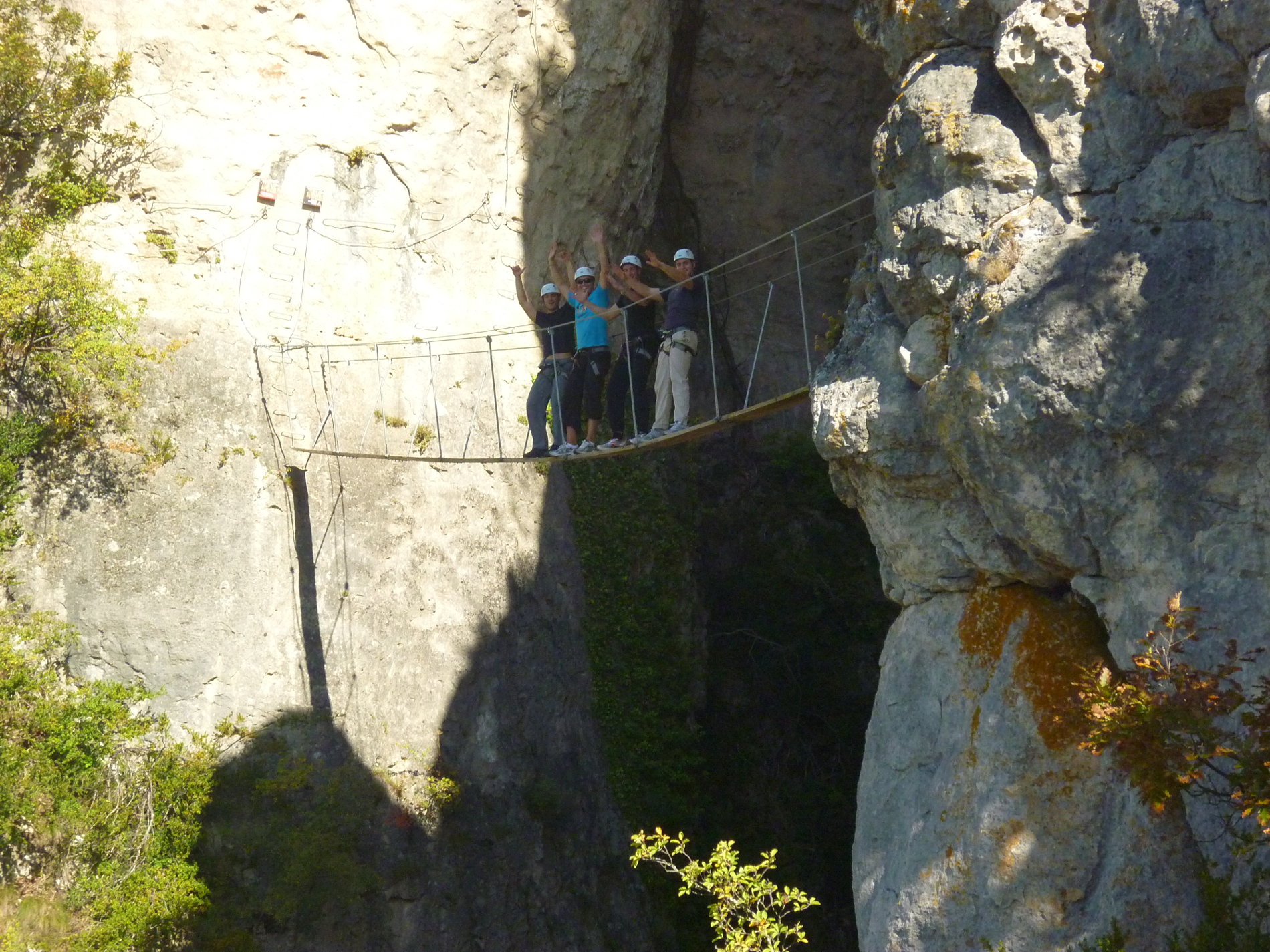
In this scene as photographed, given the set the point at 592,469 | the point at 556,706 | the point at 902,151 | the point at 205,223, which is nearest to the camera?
the point at 902,151

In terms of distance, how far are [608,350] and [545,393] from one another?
48 cm

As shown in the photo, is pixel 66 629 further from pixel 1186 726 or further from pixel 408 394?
pixel 1186 726

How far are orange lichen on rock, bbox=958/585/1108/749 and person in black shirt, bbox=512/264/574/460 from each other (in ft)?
9.50

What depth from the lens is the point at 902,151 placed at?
237 inches

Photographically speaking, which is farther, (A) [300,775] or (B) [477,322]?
(B) [477,322]

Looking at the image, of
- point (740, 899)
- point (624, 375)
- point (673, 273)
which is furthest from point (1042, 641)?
point (624, 375)

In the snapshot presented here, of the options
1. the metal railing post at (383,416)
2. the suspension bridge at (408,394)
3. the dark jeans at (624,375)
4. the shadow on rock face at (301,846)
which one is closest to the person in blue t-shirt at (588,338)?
the dark jeans at (624,375)

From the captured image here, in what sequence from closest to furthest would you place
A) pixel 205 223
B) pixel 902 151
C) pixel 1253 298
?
pixel 1253 298 → pixel 902 151 → pixel 205 223

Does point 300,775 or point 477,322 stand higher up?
point 477,322

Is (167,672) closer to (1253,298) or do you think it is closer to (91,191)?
(91,191)

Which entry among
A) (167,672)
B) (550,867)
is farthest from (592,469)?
(167,672)

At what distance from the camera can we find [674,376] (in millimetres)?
7645

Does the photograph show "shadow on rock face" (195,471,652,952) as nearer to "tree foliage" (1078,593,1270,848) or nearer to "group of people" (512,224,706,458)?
"group of people" (512,224,706,458)

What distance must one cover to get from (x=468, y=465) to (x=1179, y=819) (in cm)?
592
